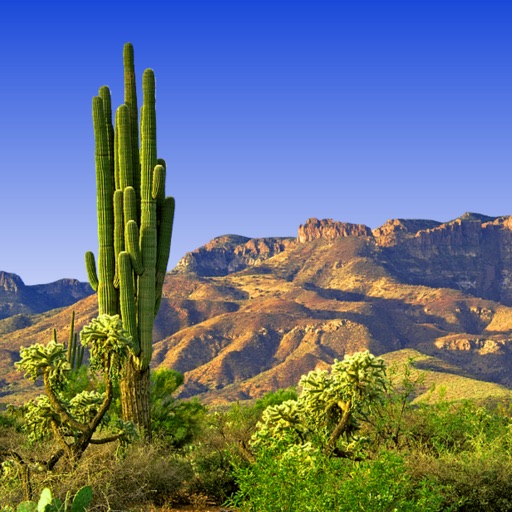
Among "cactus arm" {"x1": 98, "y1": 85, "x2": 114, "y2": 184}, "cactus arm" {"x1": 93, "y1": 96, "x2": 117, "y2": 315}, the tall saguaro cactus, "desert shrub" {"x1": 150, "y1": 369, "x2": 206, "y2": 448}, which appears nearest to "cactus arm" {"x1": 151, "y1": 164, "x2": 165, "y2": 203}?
the tall saguaro cactus

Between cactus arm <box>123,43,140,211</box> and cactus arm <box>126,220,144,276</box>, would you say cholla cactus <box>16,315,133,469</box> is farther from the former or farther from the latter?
cactus arm <box>123,43,140,211</box>

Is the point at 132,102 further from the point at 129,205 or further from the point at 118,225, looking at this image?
the point at 118,225

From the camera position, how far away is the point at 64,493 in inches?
372

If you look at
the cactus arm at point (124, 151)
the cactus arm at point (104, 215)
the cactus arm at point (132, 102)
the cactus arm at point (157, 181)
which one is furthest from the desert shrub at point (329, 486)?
the cactus arm at point (132, 102)

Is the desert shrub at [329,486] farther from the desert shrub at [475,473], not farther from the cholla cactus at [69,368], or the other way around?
the cholla cactus at [69,368]

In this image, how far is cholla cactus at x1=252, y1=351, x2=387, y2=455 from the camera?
10188mm

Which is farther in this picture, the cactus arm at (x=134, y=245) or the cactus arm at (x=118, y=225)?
the cactus arm at (x=118, y=225)

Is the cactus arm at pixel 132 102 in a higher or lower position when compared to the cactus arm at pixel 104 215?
higher

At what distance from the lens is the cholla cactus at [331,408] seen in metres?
10.2

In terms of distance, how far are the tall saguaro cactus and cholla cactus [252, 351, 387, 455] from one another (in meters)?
4.21

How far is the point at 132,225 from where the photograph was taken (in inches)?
590

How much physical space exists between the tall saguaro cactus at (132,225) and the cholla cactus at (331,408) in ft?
13.8

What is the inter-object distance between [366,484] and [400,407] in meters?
5.71

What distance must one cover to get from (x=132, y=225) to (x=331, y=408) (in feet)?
19.9
